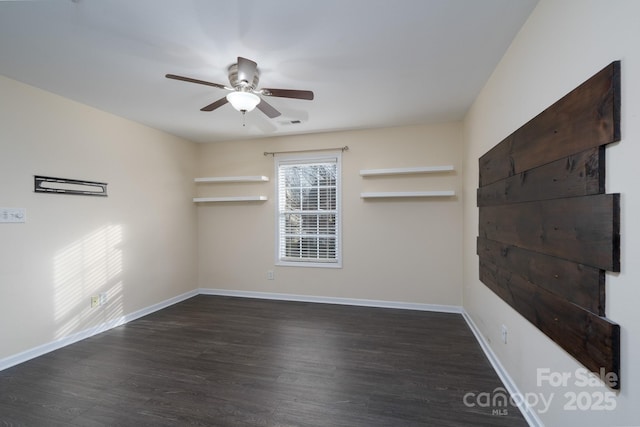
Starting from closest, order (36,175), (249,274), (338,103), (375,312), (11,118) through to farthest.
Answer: (11,118) → (36,175) → (338,103) → (375,312) → (249,274)

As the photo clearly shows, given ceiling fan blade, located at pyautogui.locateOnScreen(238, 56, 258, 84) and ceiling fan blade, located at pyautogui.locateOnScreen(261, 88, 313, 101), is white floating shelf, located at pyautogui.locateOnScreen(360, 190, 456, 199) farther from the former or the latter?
ceiling fan blade, located at pyautogui.locateOnScreen(238, 56, 258, 84)

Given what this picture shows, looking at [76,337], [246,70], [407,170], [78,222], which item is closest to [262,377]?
[76,337]

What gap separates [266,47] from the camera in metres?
2.10

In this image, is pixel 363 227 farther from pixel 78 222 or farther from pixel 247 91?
pixel 78 222

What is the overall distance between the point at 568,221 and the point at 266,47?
2126mm

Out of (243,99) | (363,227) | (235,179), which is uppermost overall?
(243,99)

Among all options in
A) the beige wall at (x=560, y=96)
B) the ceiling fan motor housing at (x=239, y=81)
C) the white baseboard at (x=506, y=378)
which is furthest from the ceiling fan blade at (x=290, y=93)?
the white baseboard at (x=506, y=378)

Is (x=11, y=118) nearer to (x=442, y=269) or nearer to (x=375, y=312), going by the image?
(x=375, y=312)

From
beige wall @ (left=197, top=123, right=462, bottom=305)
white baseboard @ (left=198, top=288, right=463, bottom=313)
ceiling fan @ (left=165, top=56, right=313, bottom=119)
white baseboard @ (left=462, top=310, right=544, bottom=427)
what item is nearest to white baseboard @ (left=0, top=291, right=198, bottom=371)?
white baseboard @ (left=198, top=288, right=463, bottom=313)

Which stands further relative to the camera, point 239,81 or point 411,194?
point 411,194

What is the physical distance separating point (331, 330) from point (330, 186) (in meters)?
2.01

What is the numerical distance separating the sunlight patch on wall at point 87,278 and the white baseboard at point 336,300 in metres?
1.50

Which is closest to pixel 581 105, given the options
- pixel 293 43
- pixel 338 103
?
pixel 293 43

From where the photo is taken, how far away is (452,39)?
2.03 meters
